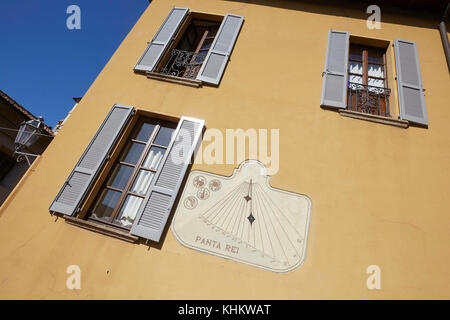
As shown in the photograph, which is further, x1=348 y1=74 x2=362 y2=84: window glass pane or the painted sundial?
x1=348 y1=74 x2=362 y2=84: window glass pane

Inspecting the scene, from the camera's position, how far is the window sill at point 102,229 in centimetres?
272

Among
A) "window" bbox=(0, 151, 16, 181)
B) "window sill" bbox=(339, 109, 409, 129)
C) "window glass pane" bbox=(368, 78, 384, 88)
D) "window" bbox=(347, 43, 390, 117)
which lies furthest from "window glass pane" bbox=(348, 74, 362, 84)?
"window" bbox=(0, 151, 16, 181)

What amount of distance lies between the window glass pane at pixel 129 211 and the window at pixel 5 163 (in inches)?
231

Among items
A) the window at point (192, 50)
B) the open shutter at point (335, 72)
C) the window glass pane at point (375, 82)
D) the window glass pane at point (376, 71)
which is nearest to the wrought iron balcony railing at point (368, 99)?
the window glass pane at point (375, 82)

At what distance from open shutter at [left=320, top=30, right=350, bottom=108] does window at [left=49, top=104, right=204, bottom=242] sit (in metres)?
2.06

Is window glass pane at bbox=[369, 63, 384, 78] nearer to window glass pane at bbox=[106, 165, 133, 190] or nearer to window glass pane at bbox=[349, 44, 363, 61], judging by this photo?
window glass pane at bbox=[349, 44, 363, 61]

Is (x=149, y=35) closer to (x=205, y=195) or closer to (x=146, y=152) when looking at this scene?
(x=146, y=152)

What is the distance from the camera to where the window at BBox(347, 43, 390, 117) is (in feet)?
12.8

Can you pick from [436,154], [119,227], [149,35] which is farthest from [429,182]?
[149,35]

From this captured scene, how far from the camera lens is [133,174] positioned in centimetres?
327

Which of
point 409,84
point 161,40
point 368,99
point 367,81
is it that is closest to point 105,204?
point 161,40

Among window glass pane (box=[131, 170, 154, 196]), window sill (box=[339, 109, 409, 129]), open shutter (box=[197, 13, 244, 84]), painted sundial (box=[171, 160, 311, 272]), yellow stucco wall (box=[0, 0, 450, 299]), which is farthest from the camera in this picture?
open shutter (box=[197, 13, 244, 84])

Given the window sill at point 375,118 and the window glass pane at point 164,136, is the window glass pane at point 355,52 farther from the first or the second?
the window glass pane at point 164,136

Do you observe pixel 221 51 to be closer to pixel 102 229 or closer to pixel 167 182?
pixel 167 182
